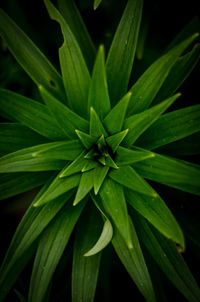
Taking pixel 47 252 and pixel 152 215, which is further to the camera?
pixel 47 252

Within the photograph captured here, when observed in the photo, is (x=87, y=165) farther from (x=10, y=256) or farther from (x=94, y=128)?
(x=10, y=256)

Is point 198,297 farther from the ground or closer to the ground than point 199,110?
closer to the ground

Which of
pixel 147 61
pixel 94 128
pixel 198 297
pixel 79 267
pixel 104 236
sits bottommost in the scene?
pixel 198 297

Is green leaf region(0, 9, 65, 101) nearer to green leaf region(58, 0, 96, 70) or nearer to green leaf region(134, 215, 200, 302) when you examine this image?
green leaf region(58, 0, 96, 70)

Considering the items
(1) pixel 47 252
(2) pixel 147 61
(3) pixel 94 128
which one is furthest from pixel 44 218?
(2) pixel 147 61

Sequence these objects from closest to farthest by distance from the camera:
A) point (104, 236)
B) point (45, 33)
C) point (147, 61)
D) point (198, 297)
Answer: point (104, 236), point (198, 297), point (147, 61), point (45, 33)

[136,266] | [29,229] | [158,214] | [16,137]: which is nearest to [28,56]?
[16,137]

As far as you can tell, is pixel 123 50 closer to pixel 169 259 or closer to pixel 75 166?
pixel 75 166
